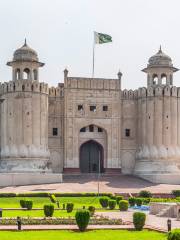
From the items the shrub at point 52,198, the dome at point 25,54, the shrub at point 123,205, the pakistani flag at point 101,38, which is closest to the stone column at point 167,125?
the pakistani flag at point 101,38

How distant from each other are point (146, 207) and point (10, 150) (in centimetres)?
1546

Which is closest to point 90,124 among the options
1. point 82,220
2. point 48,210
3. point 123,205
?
point 123,205

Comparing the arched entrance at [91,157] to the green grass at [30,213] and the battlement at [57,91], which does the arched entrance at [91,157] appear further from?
the green grass at [30,213]

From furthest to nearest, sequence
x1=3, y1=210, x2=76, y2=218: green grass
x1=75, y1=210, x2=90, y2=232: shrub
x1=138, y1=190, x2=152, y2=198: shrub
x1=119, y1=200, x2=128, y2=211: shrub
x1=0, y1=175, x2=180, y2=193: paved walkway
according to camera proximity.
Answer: x1=0, y1=175, x2=180, y2=193: paved walkway, x1=138, y1=190, x2=152, y2=198: shrub, x1=119, y1=200, x2=128, y2=211: shrub, x1=3, y1=210, x2=76, y2=218: green grass, x1=75, y1=210, x2=90, y2=232: shrub

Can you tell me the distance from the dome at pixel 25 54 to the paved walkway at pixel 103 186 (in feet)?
29.2

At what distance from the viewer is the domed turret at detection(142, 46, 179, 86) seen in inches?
1833

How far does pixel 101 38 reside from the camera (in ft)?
151

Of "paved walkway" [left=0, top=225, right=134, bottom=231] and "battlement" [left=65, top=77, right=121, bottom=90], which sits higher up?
"battlement" [left=65, top=77, right=121, bottom=90]

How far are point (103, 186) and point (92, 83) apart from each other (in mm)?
8906

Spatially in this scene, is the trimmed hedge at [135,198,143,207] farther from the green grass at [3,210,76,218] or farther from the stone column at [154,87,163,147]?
the stone column at [154,87,163,147]

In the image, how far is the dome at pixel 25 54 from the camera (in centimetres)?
4481

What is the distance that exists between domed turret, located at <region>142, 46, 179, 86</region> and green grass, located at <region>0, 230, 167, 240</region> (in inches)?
1119

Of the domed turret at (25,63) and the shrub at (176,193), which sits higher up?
the domed turret at (25,63)

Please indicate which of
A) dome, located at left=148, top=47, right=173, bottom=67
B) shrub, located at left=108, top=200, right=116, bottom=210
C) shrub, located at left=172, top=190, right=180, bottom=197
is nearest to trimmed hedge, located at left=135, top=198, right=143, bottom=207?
shrub, located at left=108, top=200, right=116, bottom=210
